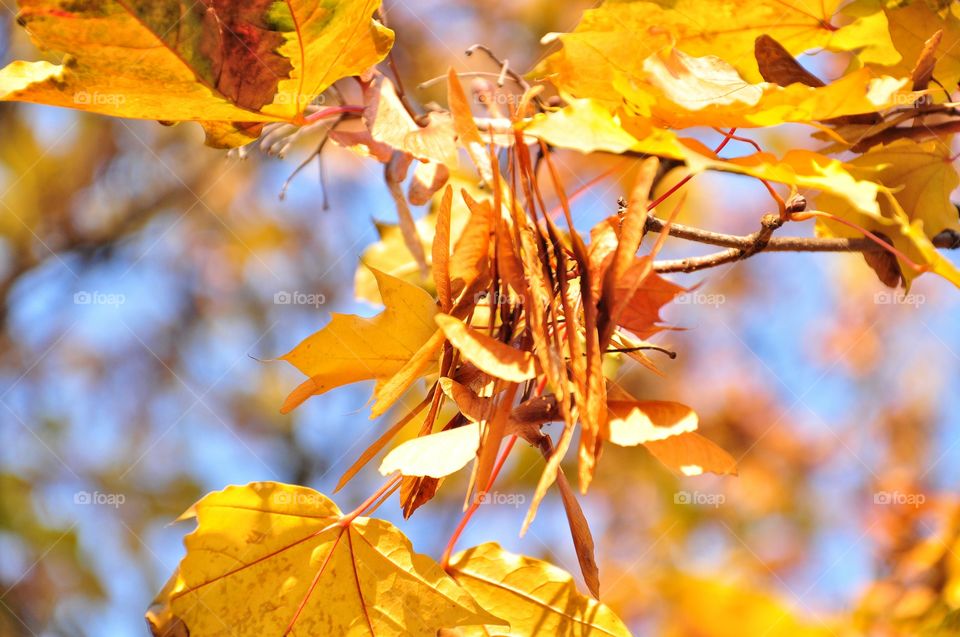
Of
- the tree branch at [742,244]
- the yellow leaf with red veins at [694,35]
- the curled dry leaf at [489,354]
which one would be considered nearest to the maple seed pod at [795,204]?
the tree branch at [742,244]

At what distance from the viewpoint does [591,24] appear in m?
0.72

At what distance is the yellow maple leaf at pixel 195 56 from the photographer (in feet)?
1.98

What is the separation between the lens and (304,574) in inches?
28.2

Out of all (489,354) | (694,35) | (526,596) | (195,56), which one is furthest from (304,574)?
(694,35)

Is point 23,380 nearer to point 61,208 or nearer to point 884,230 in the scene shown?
point 61,208

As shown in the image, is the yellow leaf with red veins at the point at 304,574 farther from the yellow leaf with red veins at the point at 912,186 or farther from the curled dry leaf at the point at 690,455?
the yellow leaf with red veins at the point at 912,186

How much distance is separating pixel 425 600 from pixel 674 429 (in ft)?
0.93

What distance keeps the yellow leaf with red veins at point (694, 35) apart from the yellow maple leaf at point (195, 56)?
0.16 meters

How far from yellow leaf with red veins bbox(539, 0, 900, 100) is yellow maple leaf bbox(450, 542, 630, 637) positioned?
15.9 inches

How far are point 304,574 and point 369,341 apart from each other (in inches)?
8.1

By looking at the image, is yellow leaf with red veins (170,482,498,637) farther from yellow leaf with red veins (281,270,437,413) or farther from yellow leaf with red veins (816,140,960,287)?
yellow leaf with red veins (816,140,960,287)

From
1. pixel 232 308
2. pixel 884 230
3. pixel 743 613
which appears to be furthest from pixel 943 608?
pixel 232 308

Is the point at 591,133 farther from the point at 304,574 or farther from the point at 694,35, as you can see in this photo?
the point at 304,574

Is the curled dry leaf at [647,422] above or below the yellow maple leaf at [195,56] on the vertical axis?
below
